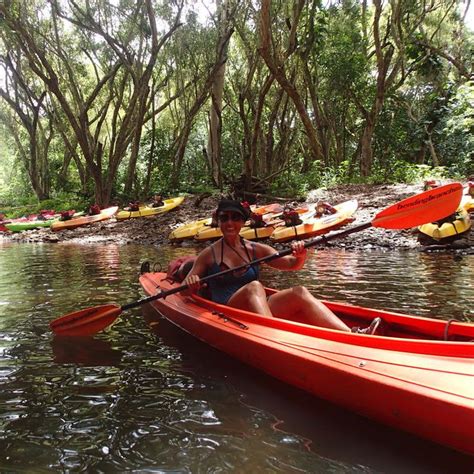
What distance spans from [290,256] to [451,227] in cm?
569

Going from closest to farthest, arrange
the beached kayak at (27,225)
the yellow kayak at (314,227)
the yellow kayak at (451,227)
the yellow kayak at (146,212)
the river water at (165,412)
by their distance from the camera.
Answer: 1. the river water at (165,412)
2. the yellow kayak at (451,227)
3. the yellow kayak at (314,227)
4. the yellow kayak at (146,212)
5. the beached kayak at (27,225)

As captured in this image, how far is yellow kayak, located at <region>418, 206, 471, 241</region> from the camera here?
28.9 ft

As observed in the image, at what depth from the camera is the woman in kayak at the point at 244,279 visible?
3494 millimetres

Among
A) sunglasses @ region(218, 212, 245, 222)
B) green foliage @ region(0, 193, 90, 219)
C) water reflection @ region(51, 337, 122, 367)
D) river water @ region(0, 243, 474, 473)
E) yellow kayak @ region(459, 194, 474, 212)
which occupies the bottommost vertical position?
river water @ region(0, 243, 474, 473)

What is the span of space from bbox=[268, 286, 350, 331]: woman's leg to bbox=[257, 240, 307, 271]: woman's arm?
459 mm

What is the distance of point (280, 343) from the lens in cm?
297

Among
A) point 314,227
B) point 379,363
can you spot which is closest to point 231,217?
point 379,363

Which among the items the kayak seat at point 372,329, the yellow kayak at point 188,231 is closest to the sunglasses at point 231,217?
the kayak seat at point 372,329

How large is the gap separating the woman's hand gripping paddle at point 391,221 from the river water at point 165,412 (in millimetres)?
168

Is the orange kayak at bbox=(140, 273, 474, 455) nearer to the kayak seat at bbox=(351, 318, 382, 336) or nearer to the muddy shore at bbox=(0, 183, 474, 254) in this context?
the kayak seat at bbox=(351, 318, 382, 336)

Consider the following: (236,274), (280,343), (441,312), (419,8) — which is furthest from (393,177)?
(280,343)

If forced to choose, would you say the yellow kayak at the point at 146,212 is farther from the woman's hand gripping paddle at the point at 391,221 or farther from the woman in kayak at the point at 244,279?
the woman in kayak at the point at 244,279

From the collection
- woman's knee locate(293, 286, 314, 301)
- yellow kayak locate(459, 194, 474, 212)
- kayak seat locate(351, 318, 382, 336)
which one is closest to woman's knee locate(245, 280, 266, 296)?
woman's knee locate(293, 286, 314, 301)

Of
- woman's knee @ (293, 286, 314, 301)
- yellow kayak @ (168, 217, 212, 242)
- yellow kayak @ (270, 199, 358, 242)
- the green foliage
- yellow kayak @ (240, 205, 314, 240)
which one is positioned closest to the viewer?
woman's knee @ (293, 286, 314, 301)
